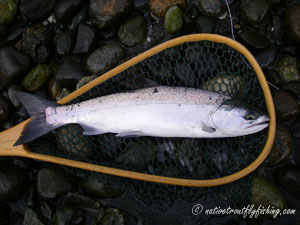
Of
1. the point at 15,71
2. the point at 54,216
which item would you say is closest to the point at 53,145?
the point at 54,216

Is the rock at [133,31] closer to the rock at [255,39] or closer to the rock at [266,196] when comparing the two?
the rock at [255,39]

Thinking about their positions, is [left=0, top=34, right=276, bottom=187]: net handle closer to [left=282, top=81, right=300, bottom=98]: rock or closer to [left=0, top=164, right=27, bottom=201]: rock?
[left=0, top=164, right=27, bottom=201]: rock

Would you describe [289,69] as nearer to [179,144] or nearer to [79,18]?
[179,144]

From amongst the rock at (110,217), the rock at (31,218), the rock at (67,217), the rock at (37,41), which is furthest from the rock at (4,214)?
the rock at (37,41)

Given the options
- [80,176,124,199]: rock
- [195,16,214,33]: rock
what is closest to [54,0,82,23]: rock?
[195,16,214,33]: rock

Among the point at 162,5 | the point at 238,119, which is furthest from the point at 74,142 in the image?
the point at 162,5

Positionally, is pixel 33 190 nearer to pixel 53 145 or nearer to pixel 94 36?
pixel 53 145
